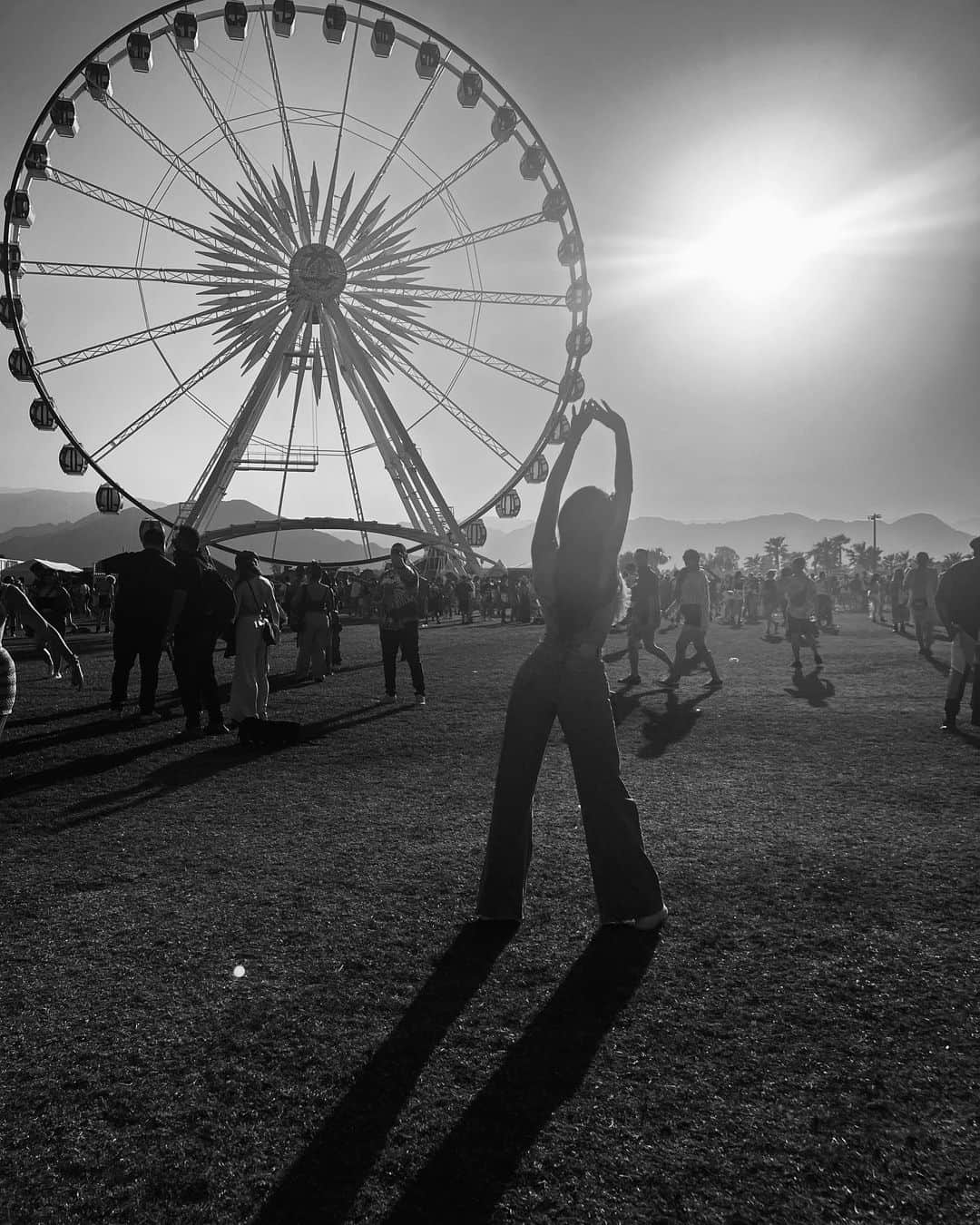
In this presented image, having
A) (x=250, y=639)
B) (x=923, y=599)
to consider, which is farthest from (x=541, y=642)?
(x=923, y=599)

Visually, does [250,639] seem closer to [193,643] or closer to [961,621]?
[193,643]

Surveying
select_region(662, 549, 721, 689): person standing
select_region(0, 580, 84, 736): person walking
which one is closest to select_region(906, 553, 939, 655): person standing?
select_region(662, 549, 721, 689): person standing

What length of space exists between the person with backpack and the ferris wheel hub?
16.8 meters

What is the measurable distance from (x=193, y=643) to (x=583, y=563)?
6029mm

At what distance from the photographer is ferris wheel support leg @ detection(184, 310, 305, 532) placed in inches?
941

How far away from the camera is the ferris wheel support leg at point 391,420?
80.1 feet

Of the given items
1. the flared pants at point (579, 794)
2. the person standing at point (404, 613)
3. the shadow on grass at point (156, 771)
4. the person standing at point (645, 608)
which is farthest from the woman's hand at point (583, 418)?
the person standing at point (645, 608)

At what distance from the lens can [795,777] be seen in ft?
20.3

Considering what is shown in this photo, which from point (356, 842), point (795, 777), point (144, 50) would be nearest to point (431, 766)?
point (356, 842)

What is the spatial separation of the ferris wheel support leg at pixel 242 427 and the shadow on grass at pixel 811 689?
1782 cm

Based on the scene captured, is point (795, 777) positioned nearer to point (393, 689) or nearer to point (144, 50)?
point (393, 689)

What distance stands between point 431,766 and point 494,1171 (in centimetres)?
475

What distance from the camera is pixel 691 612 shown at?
12.1m

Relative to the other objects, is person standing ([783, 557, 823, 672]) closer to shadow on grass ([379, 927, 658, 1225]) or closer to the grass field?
the grass field
